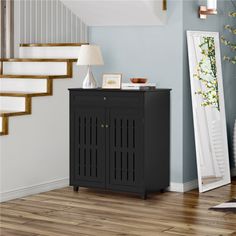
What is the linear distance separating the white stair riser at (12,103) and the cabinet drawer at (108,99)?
20.6 inches

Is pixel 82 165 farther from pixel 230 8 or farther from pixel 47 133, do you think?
pixel 230 8

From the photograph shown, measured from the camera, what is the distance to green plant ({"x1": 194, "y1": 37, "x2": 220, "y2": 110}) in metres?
6.55

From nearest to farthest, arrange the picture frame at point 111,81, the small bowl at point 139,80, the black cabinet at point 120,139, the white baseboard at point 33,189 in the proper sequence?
the white baseboard at point 33,189 < the black cabinet at point 120,139 < the small bowl at point 139,80 < the picture frame at point 111,81

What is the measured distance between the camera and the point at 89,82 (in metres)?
6.44

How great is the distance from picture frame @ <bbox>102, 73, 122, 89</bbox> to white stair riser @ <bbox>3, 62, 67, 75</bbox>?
52cm

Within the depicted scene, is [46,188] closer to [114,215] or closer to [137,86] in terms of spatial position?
[114,215]

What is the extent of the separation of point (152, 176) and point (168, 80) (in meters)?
0.99

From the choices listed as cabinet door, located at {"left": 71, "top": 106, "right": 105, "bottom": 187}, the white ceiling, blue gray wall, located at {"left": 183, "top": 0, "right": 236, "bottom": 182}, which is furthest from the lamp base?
blue gray wall, located at {"left": 183, "top": 0, "right": 236, "bottom": 182}

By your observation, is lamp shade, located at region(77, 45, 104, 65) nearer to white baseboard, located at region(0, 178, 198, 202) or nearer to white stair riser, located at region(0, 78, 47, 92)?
white stair riser, located at region(0, 78, 47, 92)

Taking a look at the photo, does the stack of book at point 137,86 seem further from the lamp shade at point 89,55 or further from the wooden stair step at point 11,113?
the wooden stair step at point 11,113

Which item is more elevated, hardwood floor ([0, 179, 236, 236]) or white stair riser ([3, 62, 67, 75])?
white stair riser ([3, 62, 67, 75])

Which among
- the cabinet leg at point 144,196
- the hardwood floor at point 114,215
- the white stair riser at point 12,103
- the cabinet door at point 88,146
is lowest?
the hardwood floor at point 114,215

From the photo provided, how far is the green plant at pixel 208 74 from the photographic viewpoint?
6.55 meters

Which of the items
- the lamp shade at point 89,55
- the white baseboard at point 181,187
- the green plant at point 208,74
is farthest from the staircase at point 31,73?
the white baseboard at point 181,187
